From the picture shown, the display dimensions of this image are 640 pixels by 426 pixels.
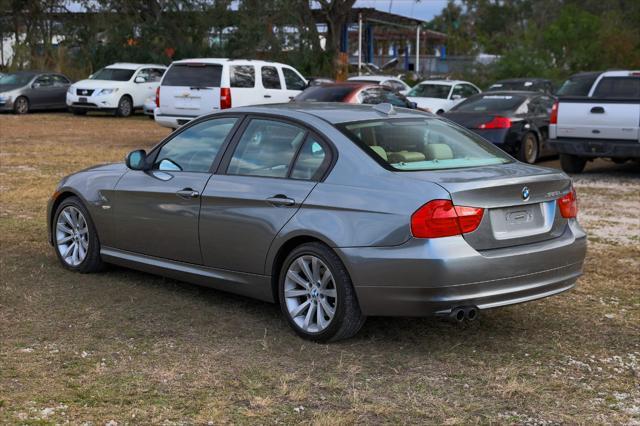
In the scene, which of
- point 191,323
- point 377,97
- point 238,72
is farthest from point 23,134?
point 191,323

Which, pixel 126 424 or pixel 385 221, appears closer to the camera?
pixel 126 424

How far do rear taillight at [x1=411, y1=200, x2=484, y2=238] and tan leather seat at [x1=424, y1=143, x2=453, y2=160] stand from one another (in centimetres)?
80

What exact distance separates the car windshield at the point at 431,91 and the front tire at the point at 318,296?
718 inches

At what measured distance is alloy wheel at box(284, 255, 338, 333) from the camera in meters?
6.03

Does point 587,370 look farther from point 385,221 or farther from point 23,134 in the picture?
point 23,134

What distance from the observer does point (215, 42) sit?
39.0 meters

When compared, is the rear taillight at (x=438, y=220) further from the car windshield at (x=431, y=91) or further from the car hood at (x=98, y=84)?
the car hood at (x=98, y=84)

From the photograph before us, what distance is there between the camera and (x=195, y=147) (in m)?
7.16

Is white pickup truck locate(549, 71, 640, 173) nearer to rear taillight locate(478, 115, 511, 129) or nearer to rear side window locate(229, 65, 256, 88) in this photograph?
rear taillight locate(478, 115, 511, 129)

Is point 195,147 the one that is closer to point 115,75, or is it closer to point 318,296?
point 318,296

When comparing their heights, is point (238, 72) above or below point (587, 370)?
above

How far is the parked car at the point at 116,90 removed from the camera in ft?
95.3

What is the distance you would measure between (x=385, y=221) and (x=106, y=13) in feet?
117

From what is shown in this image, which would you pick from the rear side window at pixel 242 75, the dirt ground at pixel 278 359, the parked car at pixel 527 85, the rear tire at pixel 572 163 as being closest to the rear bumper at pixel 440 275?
the dirt ground at pixel 278 359
